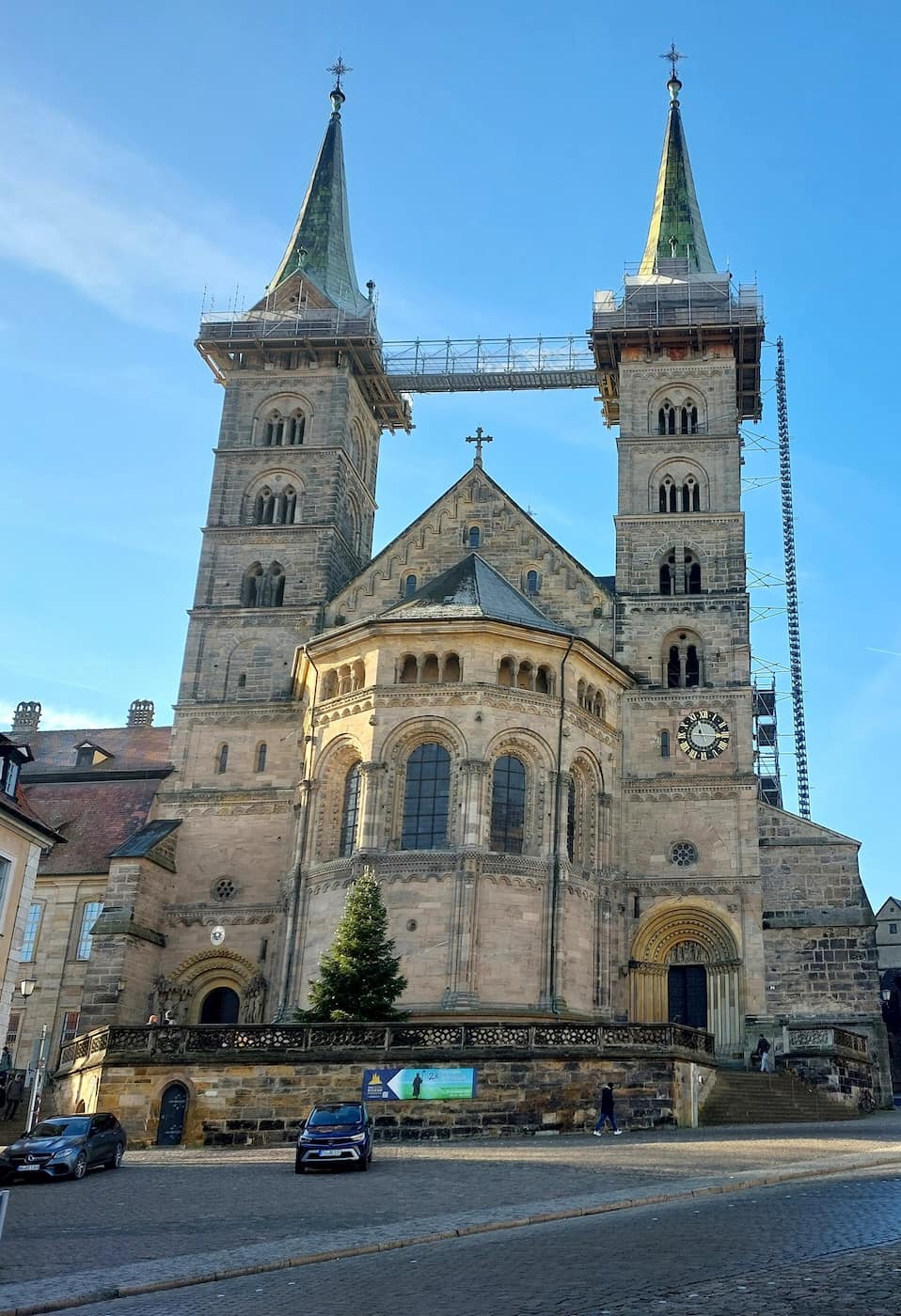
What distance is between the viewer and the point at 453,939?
127 ft

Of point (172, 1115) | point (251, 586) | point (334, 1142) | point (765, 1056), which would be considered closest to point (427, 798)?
point (765, 1056)

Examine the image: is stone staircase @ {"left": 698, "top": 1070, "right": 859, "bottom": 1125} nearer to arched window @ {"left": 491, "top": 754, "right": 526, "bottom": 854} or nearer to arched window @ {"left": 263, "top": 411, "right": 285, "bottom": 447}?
arched window @ {"left": 491, "top": 754, "right": 526, "bottom": 854}

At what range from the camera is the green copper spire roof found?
5850 centimetres

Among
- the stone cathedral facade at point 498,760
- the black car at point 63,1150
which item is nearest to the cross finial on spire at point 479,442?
the stone cathedral facade at point 498,760

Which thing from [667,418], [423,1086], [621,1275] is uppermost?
[667,418]

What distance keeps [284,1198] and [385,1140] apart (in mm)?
9885

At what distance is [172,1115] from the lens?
31469 mm

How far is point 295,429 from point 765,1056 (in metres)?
30.7

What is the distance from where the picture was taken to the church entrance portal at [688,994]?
142 ft

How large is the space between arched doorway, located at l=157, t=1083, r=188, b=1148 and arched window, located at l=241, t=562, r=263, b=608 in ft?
74.8

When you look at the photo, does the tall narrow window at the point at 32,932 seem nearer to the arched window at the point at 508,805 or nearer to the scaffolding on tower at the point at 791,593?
the arched window at the point at 508,805

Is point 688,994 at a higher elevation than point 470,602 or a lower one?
lower

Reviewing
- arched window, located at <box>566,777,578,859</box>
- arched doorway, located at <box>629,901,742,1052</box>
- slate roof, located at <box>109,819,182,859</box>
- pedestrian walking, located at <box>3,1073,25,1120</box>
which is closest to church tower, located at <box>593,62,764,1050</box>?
arched doorway, located at <box>629,901,742,1052</box>

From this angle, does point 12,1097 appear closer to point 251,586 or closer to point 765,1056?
point 765,1056
